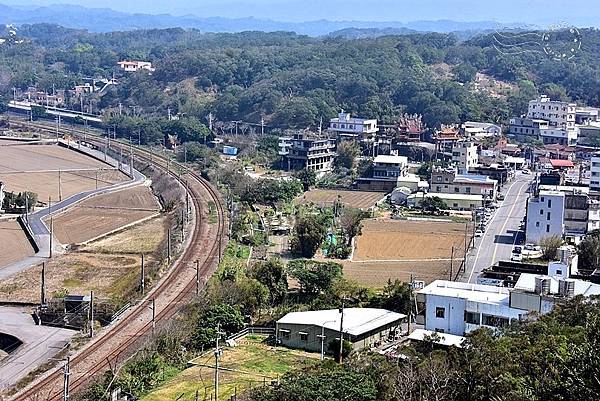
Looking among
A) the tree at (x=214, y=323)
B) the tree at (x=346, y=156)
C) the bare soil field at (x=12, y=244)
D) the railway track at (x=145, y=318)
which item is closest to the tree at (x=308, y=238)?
the railway track at (x=145, y=318)

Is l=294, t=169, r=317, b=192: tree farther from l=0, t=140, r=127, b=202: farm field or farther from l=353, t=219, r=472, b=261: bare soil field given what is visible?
l=0, t=140, r=127, b=202: farm field

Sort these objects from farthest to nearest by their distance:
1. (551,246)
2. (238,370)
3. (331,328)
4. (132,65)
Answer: (132,65)
(551,246)
(331,328)
(238,370)

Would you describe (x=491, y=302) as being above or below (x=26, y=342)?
above

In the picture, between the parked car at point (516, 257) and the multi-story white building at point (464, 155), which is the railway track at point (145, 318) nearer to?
the parked car at point (516, 257)

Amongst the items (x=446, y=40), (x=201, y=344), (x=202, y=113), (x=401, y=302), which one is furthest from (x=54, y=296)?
(x=446, y=40)

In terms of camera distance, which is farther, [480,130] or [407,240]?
[480,130]

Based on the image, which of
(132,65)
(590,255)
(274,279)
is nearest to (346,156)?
(590,255)

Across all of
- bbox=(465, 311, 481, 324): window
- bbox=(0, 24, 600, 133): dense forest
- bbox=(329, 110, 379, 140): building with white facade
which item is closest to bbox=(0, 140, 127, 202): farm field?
bbox=(329, 110, 379, 140): building with white facade

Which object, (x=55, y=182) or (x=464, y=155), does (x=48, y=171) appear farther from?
(x=464, y=155)
